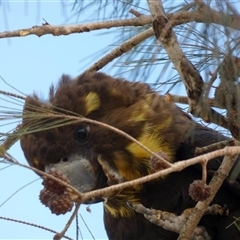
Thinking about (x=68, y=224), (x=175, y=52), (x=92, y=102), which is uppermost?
(x=92, y=102)

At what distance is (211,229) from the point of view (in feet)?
6.16

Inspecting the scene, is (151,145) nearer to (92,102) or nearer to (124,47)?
(92,102)

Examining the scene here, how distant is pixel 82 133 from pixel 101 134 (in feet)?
0.20

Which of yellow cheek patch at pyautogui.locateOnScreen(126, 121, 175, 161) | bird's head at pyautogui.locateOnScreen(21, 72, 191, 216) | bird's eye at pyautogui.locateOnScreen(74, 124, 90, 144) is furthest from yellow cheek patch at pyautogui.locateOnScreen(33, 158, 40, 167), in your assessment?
yellow cheek patch at pyautogui.locateOnScreen(126, 121, 175, 161)

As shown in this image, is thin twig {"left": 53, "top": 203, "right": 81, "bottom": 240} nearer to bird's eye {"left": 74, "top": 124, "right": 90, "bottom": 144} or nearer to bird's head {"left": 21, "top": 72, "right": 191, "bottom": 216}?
bird's head {"left": 21, "top": 72, "right": 191, "bottom": 216}

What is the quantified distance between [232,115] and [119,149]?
0.64 metres

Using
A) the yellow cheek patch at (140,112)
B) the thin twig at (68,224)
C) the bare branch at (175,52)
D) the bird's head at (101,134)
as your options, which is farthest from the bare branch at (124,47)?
the thin twig at (68,224)

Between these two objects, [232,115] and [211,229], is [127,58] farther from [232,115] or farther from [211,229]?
[211,229]

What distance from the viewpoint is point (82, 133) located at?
1.90 metres

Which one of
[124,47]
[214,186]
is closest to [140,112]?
[124,47]

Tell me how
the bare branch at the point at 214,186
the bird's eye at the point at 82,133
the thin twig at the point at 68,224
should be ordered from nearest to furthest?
1. the thin twig at the point at 68,224
2. the bare branch at the point at 214,186
3. the bird's eye at the point at 82,133

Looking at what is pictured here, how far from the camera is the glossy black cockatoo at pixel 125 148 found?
1853 mm

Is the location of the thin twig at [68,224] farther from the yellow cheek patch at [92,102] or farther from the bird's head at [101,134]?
the yellow cheek patch at [92,102]

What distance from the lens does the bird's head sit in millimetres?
1842
